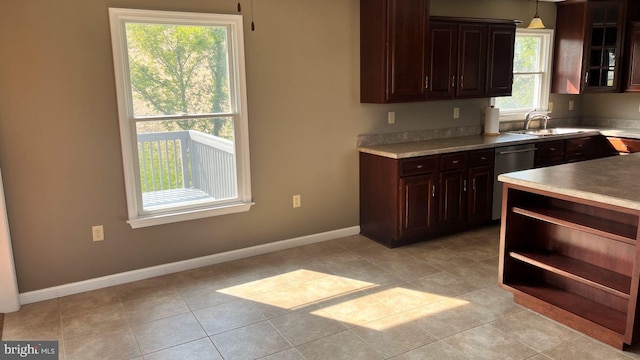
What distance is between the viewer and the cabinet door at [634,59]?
510cm

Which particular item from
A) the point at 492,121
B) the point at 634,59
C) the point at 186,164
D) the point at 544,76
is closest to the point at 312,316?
the point at 186,164

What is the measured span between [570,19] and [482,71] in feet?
5.20

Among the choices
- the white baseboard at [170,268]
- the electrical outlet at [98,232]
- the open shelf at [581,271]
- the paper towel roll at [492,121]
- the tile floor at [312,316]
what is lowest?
the tile floor at [312,316]

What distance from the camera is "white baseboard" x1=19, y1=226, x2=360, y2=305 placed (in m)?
3.37

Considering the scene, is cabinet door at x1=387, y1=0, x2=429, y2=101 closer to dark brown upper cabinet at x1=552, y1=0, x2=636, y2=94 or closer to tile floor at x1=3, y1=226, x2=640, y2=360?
tile floor at x1=3, y1=226, x2=640, y2=360

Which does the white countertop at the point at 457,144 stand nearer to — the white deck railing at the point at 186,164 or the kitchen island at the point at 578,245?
the kitchen island at the point at 578,245

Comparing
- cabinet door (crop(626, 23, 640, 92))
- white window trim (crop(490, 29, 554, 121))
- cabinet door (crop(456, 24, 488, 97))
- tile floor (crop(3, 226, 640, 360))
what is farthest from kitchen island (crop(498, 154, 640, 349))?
cabinet door (crop(626, 23, 640, 92))

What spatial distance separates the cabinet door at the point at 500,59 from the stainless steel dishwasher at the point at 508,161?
2.13 ft

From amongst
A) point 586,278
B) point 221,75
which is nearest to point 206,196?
point 221,75

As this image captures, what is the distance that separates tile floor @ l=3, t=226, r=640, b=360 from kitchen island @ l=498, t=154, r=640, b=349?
13 cm

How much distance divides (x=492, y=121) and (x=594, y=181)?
2.43m

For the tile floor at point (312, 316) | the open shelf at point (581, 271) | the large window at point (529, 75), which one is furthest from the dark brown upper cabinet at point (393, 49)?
the open shelf at point (581, 271)

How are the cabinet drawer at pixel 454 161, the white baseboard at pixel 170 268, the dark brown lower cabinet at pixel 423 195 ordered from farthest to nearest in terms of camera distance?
the cabinet drawer at pixel 454 161
the dark brown lower cabinet at pixel 423 195
the white baseboard at pixel 170 268

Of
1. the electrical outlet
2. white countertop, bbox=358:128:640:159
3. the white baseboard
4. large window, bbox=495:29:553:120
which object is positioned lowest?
the white baseboard
